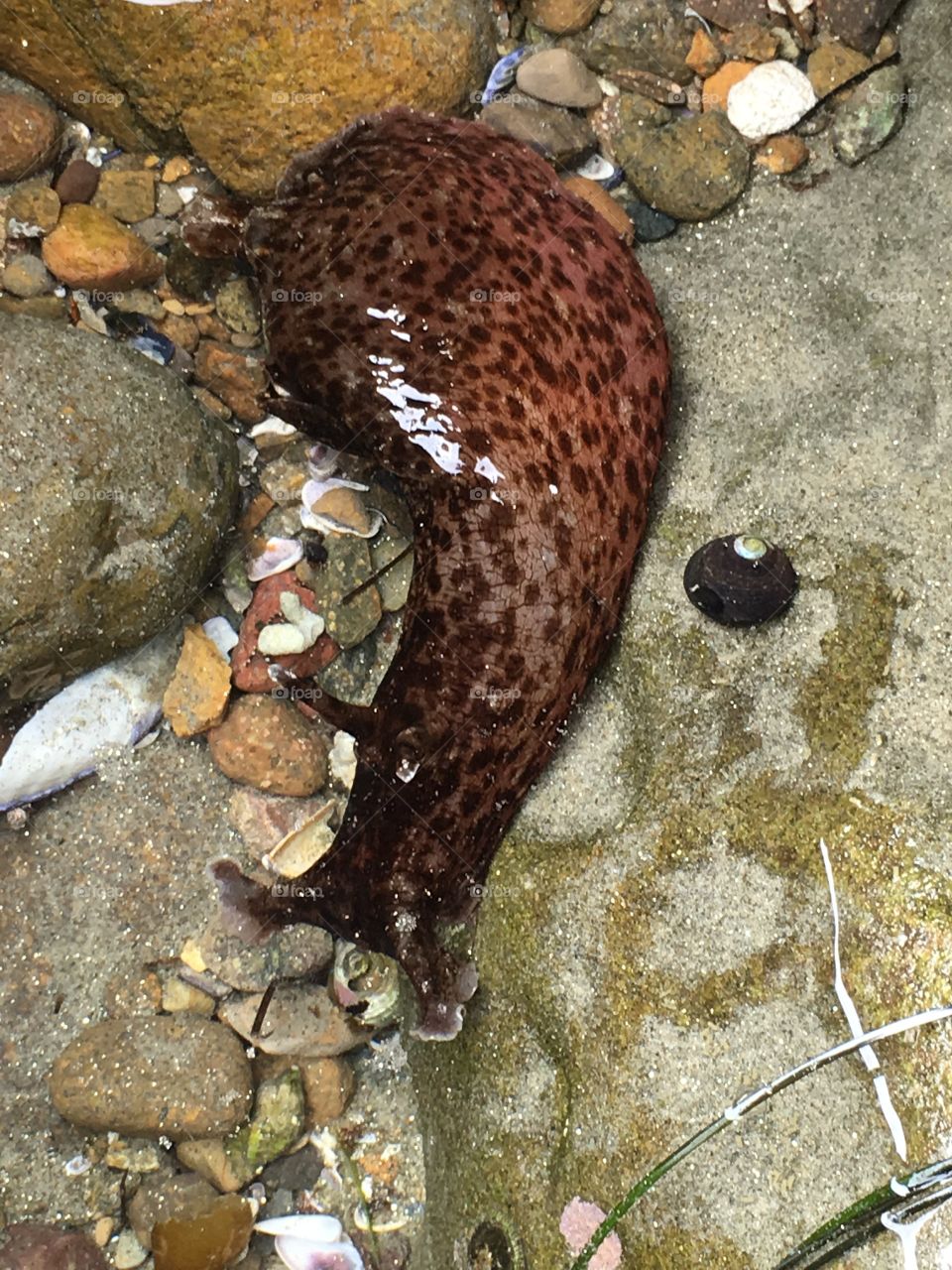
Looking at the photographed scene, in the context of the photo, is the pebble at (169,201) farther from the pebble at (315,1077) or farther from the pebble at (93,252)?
the pebble at (315,1077)

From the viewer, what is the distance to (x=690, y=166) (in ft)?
14.7

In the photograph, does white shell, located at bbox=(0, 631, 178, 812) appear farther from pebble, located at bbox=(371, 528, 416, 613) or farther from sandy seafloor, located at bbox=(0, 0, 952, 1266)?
pebble, located at bbox=(371, 528, 416, 613)

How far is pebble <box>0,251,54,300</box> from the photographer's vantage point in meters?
4.54

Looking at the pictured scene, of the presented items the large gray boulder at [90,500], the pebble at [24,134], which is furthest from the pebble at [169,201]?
the large gray boulder at [90,500]

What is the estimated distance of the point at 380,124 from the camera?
399 cm

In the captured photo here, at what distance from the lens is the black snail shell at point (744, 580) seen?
355 cm

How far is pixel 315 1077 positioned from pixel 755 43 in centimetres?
501

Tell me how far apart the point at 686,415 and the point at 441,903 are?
7.02ft

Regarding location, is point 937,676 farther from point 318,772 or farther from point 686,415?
point 318,772

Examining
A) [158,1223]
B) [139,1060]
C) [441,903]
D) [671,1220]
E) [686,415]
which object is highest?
[686,415]

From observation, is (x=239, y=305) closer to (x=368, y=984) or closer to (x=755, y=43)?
(x=755, y=43)

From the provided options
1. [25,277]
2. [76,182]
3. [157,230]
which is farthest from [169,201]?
[25,277]

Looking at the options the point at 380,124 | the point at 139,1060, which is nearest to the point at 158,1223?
the point at 139,1060

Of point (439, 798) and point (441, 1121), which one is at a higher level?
point (439, 798)
